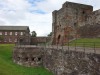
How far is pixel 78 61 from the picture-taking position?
16.9 meters

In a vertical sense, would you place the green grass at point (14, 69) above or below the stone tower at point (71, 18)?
below

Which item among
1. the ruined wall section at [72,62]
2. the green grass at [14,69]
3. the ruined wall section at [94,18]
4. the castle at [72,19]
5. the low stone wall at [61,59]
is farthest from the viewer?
the castle at [72,19]

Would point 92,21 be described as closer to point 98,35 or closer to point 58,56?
point 98,35

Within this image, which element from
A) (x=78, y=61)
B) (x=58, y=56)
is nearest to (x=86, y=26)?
(x=58, y=56)

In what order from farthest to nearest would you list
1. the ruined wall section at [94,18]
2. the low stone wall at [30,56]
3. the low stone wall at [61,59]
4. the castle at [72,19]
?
the castle at [72,19], the ruined wall section at [94,18], the low stone wall at [30,56], the low stone wall at [61,59]

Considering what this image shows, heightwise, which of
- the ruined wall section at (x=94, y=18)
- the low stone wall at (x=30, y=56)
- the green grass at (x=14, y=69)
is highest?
the ruined wall section at (x=94, y=18)

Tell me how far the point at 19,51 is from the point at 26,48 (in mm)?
1448

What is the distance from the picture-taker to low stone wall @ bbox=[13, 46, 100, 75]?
49.3 ft

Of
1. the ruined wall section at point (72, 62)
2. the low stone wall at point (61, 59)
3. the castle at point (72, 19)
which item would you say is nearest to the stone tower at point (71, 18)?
the castle at point (72, 19)

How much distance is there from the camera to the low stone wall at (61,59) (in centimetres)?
1503

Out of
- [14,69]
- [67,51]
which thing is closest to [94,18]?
[14,69]

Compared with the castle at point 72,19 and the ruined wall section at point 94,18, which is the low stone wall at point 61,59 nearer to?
the castle at point 72,19

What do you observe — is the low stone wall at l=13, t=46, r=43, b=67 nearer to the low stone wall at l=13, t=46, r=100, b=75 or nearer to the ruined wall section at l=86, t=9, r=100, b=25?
the low stone wall at l=13, t=46, r=100, b=75

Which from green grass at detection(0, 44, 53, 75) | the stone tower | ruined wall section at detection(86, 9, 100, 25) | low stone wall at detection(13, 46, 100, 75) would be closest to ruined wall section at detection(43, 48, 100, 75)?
low stone wall at detection(13, 46, 100, 75)
